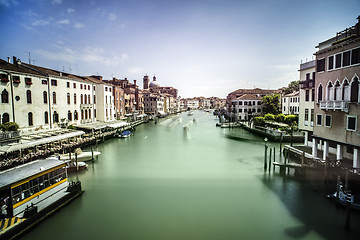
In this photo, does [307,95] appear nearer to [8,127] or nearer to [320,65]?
[320,65]

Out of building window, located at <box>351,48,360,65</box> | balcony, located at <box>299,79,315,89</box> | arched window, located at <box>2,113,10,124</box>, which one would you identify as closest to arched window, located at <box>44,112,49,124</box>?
arched window, located at <box>2,113,10,124</box>

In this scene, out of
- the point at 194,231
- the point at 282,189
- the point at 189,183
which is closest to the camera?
the point at 194,231

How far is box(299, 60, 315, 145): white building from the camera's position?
46.1 ft

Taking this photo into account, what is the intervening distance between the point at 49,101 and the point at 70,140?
453 cm

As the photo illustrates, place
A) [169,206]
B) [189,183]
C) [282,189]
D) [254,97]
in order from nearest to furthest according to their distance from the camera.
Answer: [169,206]
[282,189]
[189,183]
[254,97]

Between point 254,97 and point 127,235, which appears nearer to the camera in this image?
point 127,235

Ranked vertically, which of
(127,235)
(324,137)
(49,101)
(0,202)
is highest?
(49,101)

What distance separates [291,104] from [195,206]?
3147cm

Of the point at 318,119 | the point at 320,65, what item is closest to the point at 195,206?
the point at 318,119

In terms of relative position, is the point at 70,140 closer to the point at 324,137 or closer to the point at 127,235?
the point at 127,235

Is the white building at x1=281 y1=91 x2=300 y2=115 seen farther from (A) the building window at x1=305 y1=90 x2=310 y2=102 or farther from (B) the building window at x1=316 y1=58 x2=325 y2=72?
(B) the building window at x1=316 y1=58 x2=325 y2=72

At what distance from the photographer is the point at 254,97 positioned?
143 feet

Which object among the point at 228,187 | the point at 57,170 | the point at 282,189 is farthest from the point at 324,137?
the point at 57,170

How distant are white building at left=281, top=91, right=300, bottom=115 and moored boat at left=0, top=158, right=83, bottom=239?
3318 cm
